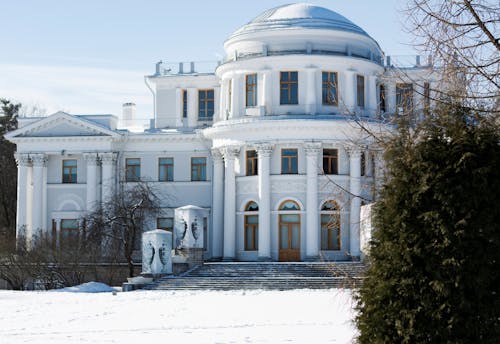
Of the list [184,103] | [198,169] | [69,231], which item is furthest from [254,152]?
[69,231]

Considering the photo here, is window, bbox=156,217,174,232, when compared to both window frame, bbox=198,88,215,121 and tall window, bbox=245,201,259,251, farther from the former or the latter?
window frame, bbox=198,88,215,121

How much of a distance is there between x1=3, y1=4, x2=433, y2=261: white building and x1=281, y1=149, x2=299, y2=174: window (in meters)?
0.05

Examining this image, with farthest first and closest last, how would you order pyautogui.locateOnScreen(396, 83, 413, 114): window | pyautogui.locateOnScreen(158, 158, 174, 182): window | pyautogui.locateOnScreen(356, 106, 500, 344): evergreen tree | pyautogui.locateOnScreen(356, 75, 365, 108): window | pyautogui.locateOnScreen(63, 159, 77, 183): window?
1. pyautogui.locateOnScreen(63, 159, 77, 183): window
2. pyautogui.locateOnScreen(158, 158, 174, 182): window
3. pyautogui.locateOnScreen(356, 75, 365, 108): window
4. pyautogui.locateOnScreen(396, 83, 413, 114): window
5. pyautogui.locateOnScreen(356, 106, 500, 344): evergreen tree

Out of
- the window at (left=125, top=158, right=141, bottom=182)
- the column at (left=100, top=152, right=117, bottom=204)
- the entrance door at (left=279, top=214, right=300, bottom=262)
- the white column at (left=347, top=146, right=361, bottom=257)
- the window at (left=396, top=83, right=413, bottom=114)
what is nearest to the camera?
the window at (left=396, top=83, right=413, bottom=114)

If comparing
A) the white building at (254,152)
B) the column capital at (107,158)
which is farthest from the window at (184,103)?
the column capital at (107,158)

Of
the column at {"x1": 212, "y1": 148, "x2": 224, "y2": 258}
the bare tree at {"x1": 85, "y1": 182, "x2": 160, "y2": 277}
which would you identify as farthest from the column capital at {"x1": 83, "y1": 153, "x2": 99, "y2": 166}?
the column at {"x1": 212, "y1": 148, "x2": 224, "y2": 258}

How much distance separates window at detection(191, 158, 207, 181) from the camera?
46844 mm

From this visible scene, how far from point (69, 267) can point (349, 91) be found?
15769 millimetres

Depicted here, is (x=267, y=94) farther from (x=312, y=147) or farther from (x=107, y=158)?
(x=107, y=158)

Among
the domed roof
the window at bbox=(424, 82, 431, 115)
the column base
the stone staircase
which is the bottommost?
the stone staircase

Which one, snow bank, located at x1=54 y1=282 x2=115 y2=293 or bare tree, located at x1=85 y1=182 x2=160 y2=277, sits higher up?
bare tree, located at x1=85 y1=182 x2=160 y2=277

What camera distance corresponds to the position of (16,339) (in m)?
16.1

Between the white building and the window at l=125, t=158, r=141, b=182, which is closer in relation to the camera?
the white building

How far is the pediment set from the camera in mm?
46406
